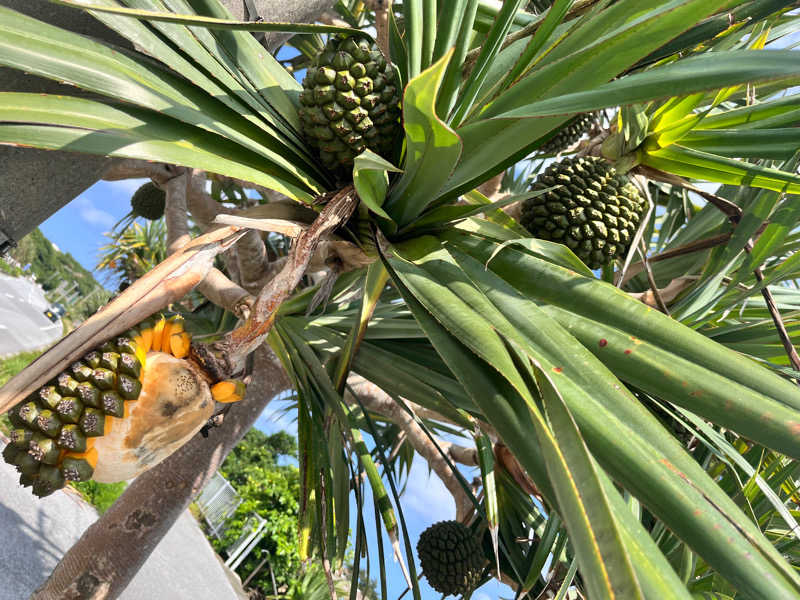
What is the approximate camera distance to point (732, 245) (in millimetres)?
1082

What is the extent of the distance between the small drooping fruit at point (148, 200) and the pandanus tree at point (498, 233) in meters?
1.82

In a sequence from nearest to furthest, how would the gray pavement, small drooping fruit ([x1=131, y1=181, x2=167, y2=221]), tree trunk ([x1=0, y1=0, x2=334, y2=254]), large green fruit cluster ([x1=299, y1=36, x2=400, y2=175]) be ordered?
tree trunk ([x1=0, y1=0, x2=334, y2=254]), large green fruit cluster ([x1=299, y1=36, x2=400, y2=175]), small drooping fruit ([x1=131, y1=181, x2=167, y2=221]), the gray pavement

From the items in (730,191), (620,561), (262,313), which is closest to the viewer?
(620,561)

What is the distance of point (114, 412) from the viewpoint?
1.90 feet

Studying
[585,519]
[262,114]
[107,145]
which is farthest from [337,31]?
[585,519]

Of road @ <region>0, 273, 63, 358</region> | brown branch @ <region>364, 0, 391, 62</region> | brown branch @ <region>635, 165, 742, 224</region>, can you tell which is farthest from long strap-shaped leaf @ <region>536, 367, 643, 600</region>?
road @ <region>0, 273, 63, 358</region>

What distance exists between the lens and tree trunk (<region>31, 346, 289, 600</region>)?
5.61ft

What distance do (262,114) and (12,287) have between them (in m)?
21.8

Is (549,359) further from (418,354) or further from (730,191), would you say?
(730,191)

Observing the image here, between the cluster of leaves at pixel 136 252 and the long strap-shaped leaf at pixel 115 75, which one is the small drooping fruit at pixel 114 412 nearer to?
the long strap-shaped leaf at pixel 115 75

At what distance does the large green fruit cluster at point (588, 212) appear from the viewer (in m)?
1.09

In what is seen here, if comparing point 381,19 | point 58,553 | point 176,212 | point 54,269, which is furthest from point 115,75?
point 54,269

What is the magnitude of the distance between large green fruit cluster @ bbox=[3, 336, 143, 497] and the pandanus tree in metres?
0.02

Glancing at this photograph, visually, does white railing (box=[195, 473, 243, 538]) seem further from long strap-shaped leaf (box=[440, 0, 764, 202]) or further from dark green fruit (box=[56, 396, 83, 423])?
long strap-shaped leaf (box=[440, 0, 764, 202])
